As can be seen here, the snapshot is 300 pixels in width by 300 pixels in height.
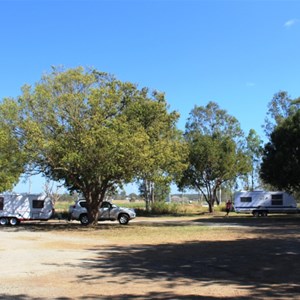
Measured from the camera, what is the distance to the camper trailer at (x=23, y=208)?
104 ft

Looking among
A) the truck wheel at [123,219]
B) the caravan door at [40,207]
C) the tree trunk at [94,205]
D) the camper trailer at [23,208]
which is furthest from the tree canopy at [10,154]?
the truck wheel at [123,219]

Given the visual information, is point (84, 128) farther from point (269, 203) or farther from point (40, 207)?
point (269, 203)

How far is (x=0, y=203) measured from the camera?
3184 cm

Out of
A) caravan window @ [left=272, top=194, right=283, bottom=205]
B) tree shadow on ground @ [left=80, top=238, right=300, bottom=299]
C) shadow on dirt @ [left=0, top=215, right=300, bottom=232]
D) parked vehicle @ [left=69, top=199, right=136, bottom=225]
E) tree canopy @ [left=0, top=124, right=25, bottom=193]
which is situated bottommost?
tree shadow on ground @ [left=80, top=238, right=300, bottom=299]

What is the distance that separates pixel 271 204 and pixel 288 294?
40.1 metres

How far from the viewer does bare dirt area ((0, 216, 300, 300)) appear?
8.34 m

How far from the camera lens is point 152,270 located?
1100cm

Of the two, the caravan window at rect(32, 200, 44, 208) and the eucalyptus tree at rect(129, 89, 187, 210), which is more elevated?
the eucalyptus tree at rect(129, 89, 187, 210)

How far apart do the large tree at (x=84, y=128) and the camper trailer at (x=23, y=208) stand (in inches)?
247

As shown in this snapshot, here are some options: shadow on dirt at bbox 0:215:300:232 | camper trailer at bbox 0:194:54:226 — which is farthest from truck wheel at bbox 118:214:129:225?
camper trailer at bbox 0:194:54:226

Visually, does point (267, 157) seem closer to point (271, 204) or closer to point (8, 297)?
point (271, 204)

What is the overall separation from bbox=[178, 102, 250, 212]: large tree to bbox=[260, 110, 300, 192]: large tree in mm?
11713

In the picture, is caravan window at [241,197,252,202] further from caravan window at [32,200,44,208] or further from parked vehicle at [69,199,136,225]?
caravan window at [32,200,44,208]

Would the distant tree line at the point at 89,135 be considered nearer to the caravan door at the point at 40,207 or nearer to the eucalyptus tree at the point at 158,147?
the eucalyptus tree at the point at 158,147
